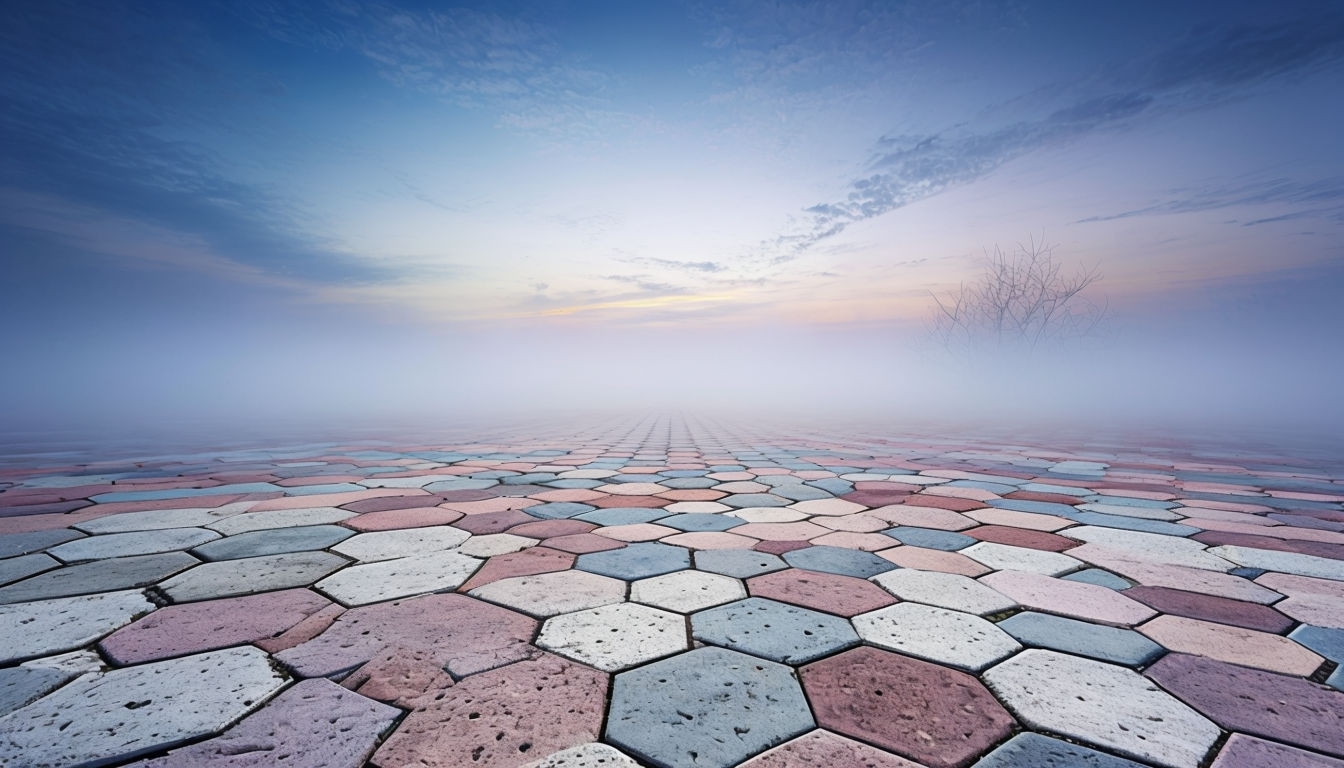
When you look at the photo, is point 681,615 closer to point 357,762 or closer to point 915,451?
point 357,762

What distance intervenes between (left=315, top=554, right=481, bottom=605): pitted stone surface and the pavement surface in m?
0.01

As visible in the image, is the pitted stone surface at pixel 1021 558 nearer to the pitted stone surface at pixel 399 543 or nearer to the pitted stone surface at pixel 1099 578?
the pitted stone surface at pixel 1099 578

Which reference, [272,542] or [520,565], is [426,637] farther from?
[272,542]

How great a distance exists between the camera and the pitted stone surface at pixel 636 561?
6.04ft

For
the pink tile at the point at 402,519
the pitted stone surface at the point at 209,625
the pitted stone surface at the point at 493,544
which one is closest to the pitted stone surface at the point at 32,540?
the pink tile at the point at 402,519

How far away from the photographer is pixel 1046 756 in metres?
0.92

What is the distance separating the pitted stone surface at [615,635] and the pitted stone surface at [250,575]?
92cm

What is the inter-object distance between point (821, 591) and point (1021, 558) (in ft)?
3.02

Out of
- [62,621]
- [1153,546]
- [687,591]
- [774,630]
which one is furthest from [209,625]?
[1153,546]

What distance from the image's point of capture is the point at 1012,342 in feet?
65.9

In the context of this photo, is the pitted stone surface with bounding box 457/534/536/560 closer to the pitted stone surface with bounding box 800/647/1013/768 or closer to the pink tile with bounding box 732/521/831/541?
the pink tile with bounding box 732/521/831/541

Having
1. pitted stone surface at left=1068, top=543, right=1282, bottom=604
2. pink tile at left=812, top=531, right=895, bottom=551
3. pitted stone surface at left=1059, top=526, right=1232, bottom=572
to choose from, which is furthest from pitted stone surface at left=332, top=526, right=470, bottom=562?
pitted stone surface at left=1059, top=526, right=1232, bottom=572

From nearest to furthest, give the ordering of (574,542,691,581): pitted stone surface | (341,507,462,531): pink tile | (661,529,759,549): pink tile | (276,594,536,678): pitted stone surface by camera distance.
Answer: (276,594,536,678): pitted stone surface → (574,542,691,581): pitted stone surface → (661,529,759,549): pink tile → (341,507,462,531): pink tile

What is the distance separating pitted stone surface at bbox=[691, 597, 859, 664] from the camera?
129 centimetres
